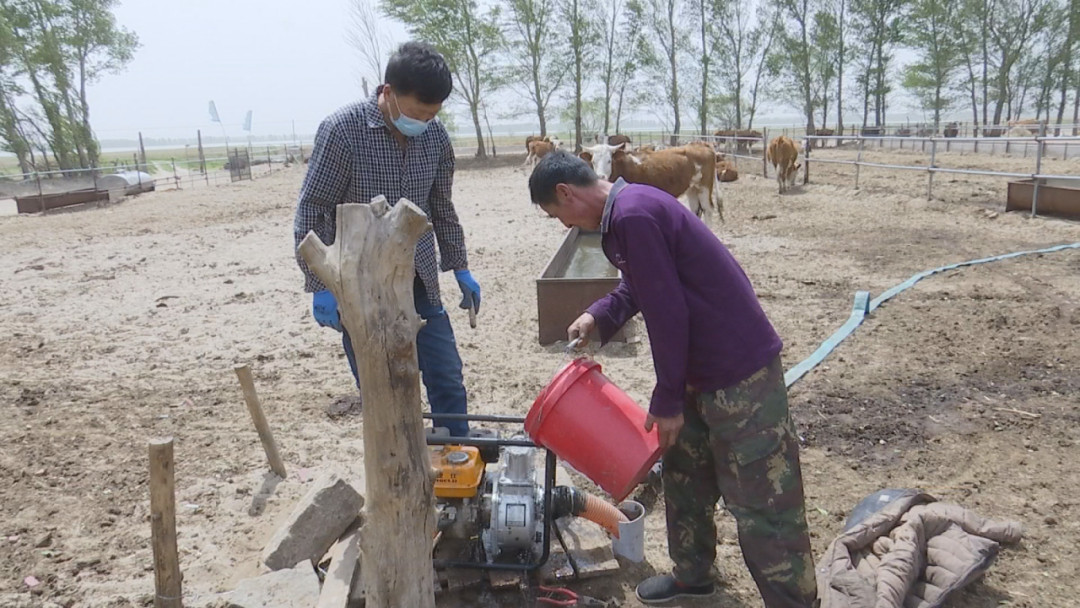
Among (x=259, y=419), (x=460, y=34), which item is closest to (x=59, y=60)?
(x=460, y=34)

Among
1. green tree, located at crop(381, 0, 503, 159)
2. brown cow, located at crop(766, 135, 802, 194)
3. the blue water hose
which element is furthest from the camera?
green tree, located at crop(381, 0, 503, 159)

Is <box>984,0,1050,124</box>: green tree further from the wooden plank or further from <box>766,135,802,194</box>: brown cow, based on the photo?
the wooden plank

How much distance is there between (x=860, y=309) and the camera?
551 centimetres

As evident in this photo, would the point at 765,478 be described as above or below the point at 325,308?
below

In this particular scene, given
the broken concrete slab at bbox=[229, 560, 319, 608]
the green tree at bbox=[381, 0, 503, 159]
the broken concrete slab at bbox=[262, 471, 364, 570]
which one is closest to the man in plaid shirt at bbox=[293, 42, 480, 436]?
the broken concrete slab at bbox=[262, 471, 364, 570]

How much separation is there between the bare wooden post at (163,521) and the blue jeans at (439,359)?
0.93 meters

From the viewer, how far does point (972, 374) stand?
4.34 m

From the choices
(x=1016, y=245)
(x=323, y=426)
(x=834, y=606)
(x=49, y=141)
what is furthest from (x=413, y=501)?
(x=49, y=141)

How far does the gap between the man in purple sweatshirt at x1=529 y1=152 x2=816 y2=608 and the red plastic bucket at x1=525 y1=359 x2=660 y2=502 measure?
10cm

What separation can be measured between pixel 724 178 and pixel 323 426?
12.9m

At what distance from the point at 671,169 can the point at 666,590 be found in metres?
9.22

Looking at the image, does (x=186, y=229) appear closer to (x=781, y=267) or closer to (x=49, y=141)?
(x=781, y=267)

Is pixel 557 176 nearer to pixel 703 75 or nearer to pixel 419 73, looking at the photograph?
pixel 419 73

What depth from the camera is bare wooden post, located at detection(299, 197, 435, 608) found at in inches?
73.3
